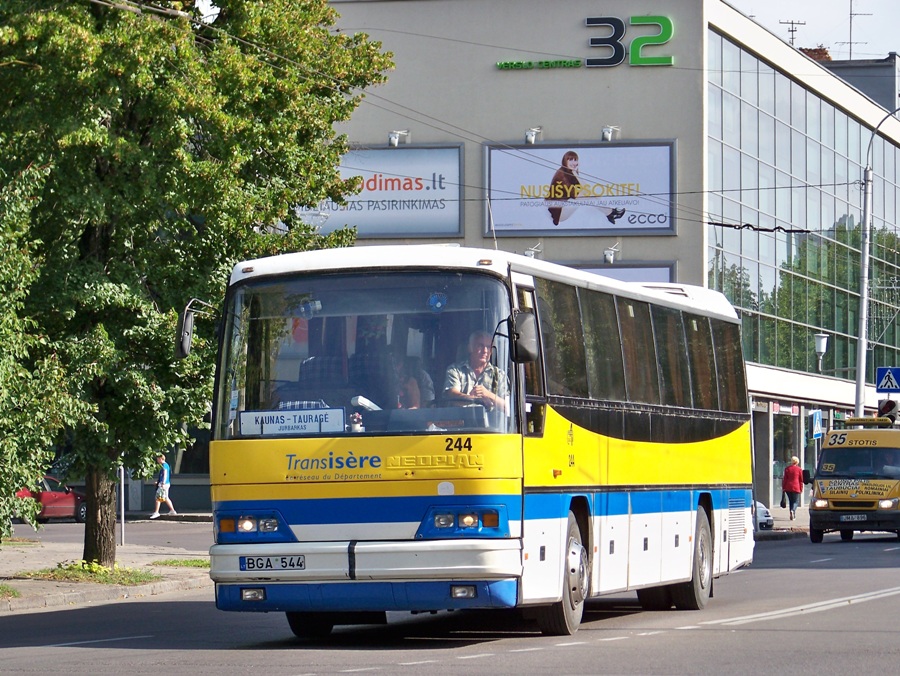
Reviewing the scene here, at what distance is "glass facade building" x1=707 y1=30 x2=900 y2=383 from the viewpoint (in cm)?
4828

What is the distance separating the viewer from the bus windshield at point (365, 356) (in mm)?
12656

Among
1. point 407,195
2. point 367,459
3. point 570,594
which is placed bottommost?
point 570,594

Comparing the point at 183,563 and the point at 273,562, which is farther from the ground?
the point at 273,562

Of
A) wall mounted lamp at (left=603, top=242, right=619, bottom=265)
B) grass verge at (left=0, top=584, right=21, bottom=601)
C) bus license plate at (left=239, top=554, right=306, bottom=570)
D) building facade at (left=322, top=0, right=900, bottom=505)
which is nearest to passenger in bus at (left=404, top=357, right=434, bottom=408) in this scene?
bus license plate at (left=239, top=554, right=306, bottom=570)

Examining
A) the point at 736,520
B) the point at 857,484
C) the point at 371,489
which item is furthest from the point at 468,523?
the point at 857,484

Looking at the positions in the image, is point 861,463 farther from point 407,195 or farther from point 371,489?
point 371,489

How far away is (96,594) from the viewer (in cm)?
1994

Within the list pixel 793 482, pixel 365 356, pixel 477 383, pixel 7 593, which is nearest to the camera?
pixel 477 383

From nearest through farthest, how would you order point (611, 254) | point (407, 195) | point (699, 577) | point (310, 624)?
point (310, 624) → point (699, 577) → point (611, 254) → point (407, 195)

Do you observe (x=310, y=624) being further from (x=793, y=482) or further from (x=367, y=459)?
(x=793, y=482)

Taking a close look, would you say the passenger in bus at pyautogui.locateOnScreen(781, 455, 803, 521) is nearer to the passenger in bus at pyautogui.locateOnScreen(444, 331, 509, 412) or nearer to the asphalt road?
the asphalt road

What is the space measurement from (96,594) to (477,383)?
8882mm

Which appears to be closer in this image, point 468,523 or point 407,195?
point 468,523

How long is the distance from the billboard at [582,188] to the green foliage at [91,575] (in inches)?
1026
